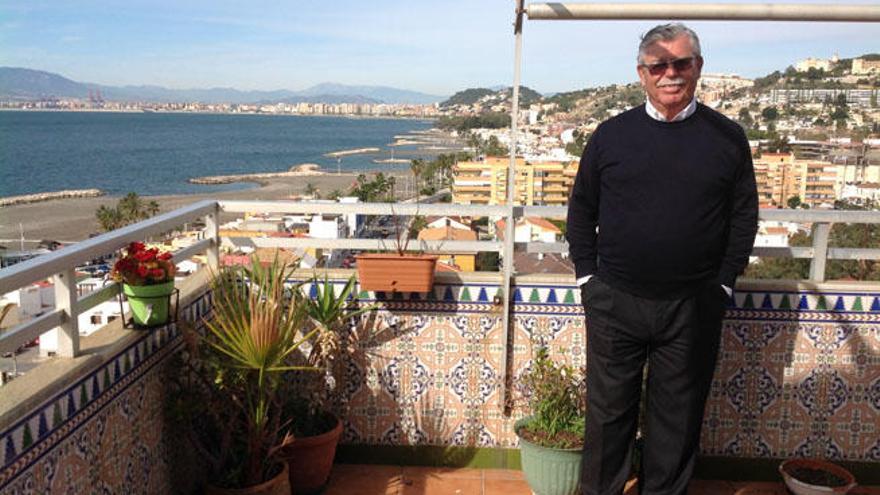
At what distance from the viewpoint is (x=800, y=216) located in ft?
10.7

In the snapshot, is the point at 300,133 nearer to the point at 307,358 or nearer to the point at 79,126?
the point at 79,126

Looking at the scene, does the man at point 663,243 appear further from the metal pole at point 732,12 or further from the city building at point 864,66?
the city building at point 864,66

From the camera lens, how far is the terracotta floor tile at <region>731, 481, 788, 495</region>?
343cm

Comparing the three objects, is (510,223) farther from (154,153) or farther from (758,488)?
(154,153)

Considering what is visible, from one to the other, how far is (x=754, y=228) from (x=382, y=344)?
169 cm

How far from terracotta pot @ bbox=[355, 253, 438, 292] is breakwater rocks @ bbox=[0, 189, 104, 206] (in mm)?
70777

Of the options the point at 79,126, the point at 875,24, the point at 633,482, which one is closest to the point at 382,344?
the point at 633,482

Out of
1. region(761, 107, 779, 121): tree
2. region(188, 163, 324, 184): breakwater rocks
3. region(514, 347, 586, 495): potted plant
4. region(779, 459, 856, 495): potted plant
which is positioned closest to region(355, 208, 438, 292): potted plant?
region(514, 347, 586, 495): potted plant

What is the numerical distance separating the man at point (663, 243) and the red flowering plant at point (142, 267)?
4.58ft

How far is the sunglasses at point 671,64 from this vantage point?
2.39 m

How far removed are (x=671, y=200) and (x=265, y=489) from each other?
1.75 meters

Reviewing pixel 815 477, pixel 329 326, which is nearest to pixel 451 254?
pixel 329 326

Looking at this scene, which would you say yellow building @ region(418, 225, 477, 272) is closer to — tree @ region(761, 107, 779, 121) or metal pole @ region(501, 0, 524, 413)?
metal pole @ region(501, 0, 524, 413)

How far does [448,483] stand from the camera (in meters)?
3.45
